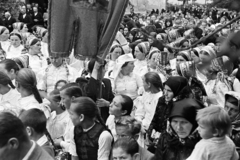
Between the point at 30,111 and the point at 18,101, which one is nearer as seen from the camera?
the point at 30,111

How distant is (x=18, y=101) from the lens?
185 inches

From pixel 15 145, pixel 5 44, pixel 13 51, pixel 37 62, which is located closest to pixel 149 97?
pixel 37 62

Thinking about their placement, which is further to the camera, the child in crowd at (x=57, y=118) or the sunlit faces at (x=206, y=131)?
the child in crowd at (x=57, y=118)

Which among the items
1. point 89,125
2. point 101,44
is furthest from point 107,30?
point 89,125

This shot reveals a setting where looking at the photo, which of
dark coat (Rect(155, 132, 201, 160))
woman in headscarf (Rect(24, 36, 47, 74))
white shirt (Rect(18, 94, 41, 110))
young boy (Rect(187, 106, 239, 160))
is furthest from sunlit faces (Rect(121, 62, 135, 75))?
young boy (Rect(187, 106, 239, 160))

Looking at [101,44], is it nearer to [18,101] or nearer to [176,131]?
[176,131]

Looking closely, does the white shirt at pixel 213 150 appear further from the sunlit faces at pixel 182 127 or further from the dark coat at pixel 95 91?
the dark coat at pixel 95 91

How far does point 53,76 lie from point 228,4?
528 centimetres

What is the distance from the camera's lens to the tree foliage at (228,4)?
1326 mm

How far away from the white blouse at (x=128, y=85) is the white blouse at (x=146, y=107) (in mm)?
948

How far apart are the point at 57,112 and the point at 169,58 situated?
3.55 meters

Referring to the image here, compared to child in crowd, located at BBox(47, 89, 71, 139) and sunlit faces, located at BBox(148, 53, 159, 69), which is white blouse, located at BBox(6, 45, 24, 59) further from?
child in crowd, located at BBox(47, 89, 71, 139)

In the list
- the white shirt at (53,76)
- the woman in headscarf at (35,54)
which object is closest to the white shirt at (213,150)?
the white shirt at (53,76)

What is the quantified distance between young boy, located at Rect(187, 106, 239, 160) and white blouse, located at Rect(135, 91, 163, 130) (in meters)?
2.15
